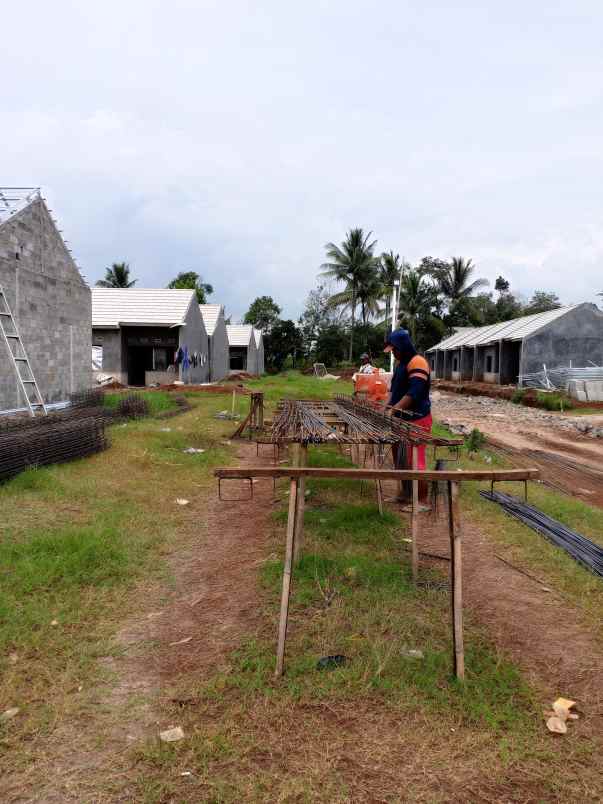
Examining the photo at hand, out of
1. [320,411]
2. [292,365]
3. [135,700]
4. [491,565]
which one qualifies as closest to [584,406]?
[320,411]

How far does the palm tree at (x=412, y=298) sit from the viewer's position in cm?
4134

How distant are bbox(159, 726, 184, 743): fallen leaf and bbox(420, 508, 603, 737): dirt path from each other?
5.68 ft

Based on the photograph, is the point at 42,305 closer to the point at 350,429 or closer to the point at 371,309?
the point at 350,429

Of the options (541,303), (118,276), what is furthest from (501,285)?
(118,276)

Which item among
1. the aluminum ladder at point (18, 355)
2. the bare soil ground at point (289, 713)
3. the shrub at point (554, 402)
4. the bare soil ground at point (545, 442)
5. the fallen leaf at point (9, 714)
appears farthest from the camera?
the shrub at point (554, 402)

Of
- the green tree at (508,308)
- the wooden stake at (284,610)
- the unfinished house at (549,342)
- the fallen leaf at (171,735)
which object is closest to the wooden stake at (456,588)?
the wooden stake at (284,610)

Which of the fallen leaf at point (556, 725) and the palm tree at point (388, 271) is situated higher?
the palm tree at point (388, 271)

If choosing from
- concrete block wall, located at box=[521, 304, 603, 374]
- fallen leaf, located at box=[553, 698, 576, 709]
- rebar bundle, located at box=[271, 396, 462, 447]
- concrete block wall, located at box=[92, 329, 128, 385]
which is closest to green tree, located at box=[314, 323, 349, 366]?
concrete block wall, located at box=[521, 304, 603, 374]

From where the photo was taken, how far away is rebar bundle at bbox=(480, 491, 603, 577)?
4.77m

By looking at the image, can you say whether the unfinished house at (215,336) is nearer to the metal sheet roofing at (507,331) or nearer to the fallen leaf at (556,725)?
the metal sheet roofing at (507,331)

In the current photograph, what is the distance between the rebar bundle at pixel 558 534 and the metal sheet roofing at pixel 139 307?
18.6 metres

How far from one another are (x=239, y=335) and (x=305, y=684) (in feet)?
124

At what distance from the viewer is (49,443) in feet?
24.6

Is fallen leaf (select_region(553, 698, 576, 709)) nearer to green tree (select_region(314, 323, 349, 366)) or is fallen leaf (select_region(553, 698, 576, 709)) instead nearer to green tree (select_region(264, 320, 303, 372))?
green tree (select_region(314, 323, 349, 366))
